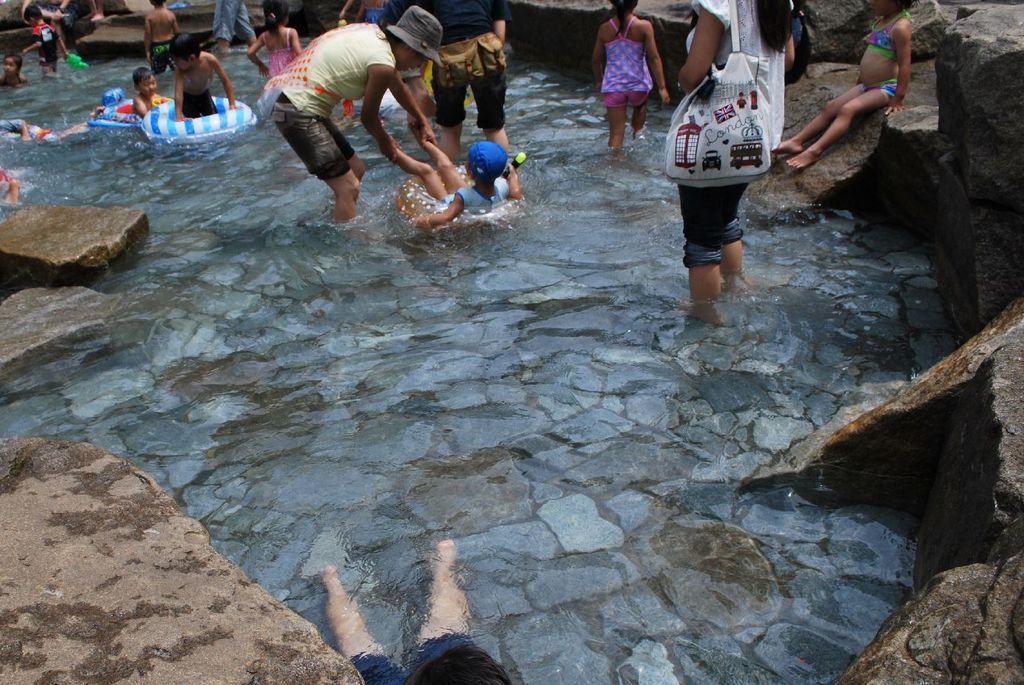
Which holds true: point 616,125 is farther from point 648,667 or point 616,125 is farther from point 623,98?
point 648,667

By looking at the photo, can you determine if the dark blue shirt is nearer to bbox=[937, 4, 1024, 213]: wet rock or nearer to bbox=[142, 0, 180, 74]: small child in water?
bbox=[937, 4, 1024, 213]: wet rock

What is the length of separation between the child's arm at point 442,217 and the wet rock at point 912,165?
8.60 ft

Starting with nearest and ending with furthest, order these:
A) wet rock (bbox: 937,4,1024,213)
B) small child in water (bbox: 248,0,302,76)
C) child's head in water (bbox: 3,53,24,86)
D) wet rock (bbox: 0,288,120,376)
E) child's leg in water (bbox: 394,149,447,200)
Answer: wet rock (bbox: 937,4,1024,213), wet rock (bbox: 0,288,120,376), child's leg in water (bbox: 394,149,447,200), small child in water (bbox: 248,0,302,76), child's head in water (bbox: 3,53,24,86)

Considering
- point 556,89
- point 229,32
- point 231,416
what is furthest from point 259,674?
point 229,32

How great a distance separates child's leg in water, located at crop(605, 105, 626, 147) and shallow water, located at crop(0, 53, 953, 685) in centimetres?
52

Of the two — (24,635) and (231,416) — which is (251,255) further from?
(24,635)

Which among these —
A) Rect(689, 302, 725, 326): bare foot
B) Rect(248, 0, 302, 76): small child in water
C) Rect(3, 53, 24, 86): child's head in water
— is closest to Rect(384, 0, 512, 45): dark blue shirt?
Rect(689, 302, 725, 326): bare foot

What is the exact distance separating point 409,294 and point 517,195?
4.49 feet

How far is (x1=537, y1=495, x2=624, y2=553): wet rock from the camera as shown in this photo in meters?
3.35

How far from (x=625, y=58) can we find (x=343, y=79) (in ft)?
8.19

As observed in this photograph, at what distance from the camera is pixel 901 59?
19.7 ft

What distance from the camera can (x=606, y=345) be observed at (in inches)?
185

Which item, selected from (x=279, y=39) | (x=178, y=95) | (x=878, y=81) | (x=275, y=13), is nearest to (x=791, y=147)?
(x=878, y=81)

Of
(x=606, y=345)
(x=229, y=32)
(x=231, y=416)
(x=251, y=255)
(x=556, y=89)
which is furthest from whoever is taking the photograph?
(x=229, y=32)
